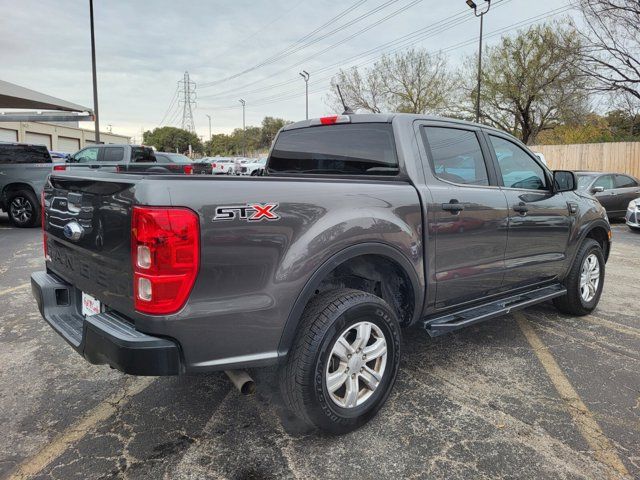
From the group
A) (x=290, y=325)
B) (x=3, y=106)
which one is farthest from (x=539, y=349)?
(x=3, y=106)

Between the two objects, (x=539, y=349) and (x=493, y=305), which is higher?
(x=493, y=305)

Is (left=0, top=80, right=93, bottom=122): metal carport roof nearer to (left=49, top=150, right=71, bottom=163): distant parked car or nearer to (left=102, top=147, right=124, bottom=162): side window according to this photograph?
(left=49, top=150, right=71, bottom=163): distant parked car

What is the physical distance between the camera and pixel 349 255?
2619 mm

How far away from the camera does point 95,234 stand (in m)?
2.38

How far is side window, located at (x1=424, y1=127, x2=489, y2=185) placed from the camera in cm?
334

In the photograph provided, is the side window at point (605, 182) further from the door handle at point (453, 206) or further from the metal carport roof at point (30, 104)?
the metal carport roof at point (30, 104)

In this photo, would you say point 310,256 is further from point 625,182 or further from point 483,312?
point 625,182

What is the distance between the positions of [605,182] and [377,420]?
12.6m

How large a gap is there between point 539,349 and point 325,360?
7.65ft

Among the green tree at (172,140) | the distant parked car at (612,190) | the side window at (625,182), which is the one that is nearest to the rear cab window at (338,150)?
the distant parked car at (612,190)

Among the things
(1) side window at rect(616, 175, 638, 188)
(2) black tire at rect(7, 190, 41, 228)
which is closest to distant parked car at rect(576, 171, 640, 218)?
(1) side window at rect(616, 175, 638, 188)

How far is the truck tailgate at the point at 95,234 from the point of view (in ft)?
7.20

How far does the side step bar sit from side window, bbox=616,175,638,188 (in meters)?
10.7

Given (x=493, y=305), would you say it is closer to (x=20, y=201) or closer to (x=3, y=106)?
(x=20, y=201)
